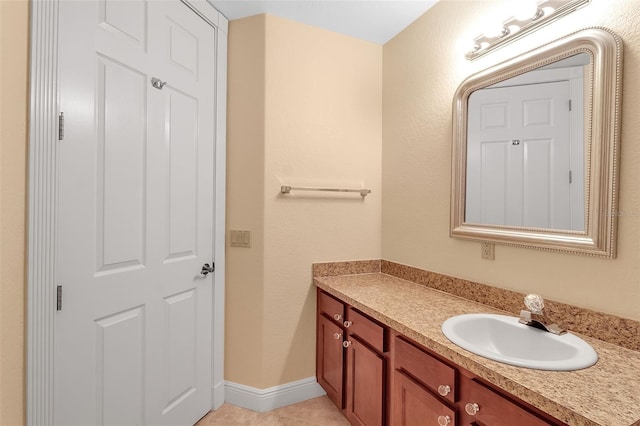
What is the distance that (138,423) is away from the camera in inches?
56.9

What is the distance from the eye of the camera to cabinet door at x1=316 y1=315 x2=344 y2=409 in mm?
1721

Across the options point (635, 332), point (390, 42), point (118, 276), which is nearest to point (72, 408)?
point (118, 276)

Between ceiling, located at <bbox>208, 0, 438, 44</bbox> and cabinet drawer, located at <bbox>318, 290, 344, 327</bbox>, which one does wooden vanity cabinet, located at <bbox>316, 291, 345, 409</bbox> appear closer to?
cabinet drawer, located at <bbox>318, 290, 344, 327</bbox>

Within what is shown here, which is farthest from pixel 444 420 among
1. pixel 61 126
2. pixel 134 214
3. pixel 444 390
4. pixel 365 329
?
pixel 61 126

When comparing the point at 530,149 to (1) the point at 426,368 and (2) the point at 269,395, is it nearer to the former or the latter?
(1) the point at 426,368

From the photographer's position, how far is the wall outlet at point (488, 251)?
143 centimetres

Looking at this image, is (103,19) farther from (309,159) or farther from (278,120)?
(309,159)

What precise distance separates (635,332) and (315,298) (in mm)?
1495

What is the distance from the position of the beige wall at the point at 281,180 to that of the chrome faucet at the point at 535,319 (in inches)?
44.0

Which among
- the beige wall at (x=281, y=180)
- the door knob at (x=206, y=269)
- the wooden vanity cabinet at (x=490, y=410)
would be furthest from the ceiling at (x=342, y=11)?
the wooden vanity cabinet at (x=490, y=410)

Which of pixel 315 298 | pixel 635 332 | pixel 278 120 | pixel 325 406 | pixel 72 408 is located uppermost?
pixel 278 120

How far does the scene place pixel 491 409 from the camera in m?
0.88

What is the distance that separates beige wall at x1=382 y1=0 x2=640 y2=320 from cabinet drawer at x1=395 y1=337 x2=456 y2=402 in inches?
22.1

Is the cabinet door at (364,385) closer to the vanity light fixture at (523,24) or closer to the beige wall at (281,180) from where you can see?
the beige wall at (281,180)
